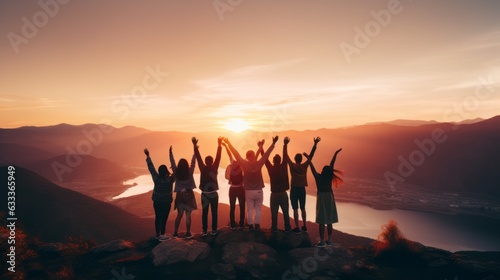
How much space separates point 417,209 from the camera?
346 ft

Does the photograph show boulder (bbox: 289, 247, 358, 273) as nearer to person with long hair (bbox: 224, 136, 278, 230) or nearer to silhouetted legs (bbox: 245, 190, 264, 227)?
silhouetted legs (bbox: 245, 190, 264, 227)

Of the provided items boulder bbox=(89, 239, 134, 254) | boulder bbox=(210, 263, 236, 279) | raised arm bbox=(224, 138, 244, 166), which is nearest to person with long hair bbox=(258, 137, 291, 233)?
raised arm bbox=(224, 138, 244, 166)

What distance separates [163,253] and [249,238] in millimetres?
3030

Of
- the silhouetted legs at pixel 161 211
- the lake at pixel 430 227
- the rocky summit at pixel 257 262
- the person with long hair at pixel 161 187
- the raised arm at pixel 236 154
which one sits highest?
the raised arm at pixel 236 154

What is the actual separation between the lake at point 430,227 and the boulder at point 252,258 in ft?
247

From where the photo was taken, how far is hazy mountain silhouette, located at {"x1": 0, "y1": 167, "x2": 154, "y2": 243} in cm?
5256

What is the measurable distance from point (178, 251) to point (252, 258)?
2.46m

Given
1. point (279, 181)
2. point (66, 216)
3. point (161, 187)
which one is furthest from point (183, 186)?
point (66, 216)

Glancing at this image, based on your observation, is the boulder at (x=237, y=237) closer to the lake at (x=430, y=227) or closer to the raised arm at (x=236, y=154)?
the raised arm at (x=236, y=154)

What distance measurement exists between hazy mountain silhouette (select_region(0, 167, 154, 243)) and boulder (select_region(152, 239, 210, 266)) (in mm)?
47246

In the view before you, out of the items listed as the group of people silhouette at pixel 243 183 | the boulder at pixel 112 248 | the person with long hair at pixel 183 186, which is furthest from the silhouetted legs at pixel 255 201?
the boulder at pixel 112 248

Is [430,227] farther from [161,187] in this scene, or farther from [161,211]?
[161,187]

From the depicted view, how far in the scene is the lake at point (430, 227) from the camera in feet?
248

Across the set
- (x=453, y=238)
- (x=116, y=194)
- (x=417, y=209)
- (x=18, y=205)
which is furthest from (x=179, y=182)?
(x=116, y=194)
